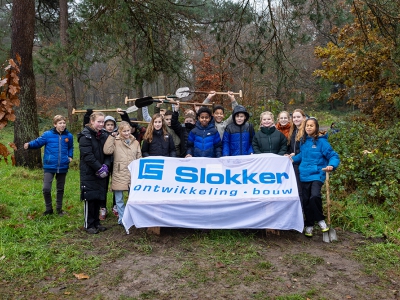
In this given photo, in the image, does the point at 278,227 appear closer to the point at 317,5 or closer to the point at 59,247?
the point at 59,247

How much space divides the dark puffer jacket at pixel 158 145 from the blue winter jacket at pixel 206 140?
410mm

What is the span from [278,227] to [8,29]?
1929 cm

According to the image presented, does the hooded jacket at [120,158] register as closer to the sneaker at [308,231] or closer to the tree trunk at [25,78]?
the sneaker at [308,231]

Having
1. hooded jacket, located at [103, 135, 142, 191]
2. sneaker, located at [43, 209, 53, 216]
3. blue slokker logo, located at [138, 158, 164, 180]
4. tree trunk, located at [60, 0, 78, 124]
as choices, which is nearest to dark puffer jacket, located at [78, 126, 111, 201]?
hooded jacket, located at [103, 135, 142, 191]

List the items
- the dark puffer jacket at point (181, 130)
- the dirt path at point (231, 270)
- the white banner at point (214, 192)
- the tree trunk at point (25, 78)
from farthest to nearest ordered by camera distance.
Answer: the tree trunk at point (25, 78) < the dark puffer jacket at point (181, 130) < the white banner at point (214, 192) < the dirt path at point (231, 270)

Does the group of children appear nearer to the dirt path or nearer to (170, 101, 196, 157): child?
(170, 101, 196, 157): child

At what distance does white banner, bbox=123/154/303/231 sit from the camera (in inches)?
200

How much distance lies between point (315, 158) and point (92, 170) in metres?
3.30

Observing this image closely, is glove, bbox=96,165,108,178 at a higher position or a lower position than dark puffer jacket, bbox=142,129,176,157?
lower

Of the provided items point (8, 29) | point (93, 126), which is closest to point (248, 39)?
point (93, 126)

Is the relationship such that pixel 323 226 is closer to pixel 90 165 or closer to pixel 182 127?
pixel 182 127

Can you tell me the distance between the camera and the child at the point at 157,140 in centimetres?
587

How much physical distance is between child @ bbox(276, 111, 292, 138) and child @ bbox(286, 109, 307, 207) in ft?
0.85

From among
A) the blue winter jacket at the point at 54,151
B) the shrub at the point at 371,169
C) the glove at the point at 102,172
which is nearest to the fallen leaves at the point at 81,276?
the glove at the point at 102,172
